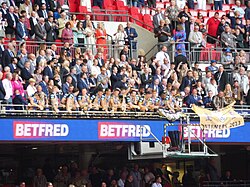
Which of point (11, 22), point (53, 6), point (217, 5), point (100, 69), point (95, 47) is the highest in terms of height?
point (217, 5)

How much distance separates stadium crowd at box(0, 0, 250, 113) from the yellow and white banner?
66 cm

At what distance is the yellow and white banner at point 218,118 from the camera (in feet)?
99.1

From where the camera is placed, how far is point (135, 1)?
37.3 meters

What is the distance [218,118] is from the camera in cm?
3034

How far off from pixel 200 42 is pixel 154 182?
6.05 m

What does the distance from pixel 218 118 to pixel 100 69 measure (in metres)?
3.78

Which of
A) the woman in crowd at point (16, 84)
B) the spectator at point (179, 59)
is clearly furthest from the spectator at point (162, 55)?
the woman in crowd at point (16, 84)

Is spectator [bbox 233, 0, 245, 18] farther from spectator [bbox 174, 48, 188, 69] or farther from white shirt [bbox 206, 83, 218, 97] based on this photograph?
white shirt [bbox 206, 83, 218, 97]

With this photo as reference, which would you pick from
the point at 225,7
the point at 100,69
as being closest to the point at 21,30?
the point at 100,69

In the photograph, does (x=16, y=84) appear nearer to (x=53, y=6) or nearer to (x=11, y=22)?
(x=11, y=22)

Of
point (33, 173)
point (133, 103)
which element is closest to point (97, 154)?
point (33, 173)

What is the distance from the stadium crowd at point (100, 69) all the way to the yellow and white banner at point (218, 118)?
2.17 feet

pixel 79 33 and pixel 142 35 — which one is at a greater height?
pixel 142 35

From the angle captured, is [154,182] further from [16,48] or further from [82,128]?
[16,48]
